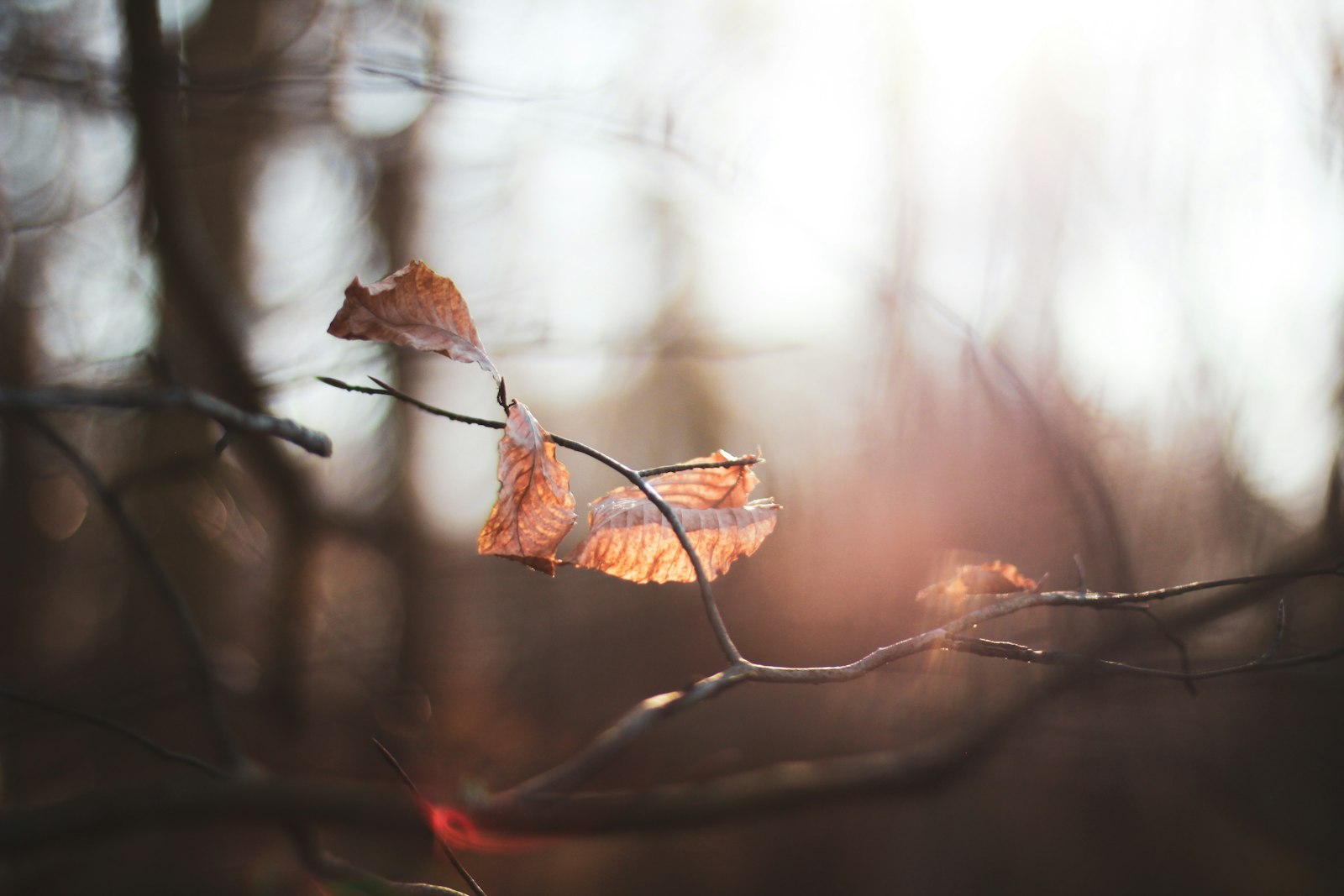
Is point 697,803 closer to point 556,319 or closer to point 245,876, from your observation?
point 556,319

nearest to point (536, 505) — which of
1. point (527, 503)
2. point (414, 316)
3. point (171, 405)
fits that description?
point (527, 503)

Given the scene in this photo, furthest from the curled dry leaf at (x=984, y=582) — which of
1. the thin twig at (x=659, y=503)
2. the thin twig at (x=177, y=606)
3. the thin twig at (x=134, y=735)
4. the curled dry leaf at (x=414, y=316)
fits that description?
the thin twig at (x=177, y=606)

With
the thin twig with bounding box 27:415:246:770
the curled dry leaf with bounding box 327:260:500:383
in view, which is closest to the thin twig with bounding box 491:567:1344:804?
the curled dry leaf with bounding box 327:260:500:383

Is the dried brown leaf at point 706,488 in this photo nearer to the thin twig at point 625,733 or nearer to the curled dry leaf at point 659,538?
the curled dry leaf at point 659,538

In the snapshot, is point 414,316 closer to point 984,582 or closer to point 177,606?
point 984,582

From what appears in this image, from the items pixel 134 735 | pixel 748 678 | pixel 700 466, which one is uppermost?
pixel 700 466

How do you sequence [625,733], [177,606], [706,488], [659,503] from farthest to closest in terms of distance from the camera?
1. [177,606]
2. [706,488]
3. [659,503]
4. [625,733]
